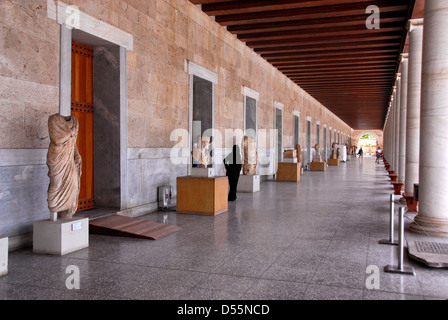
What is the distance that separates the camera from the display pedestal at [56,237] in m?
5.62

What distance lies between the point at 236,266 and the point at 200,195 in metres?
4.07

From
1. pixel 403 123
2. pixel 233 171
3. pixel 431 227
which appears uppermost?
pixel 403 123

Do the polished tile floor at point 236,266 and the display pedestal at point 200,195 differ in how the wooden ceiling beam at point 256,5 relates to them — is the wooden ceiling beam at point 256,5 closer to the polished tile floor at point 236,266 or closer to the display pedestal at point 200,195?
the display pedestal at point 200,195

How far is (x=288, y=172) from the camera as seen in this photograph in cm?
1808

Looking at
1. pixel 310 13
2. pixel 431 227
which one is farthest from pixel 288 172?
pixel 431 227

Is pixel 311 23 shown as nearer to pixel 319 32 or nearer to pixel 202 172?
pixel 319 32

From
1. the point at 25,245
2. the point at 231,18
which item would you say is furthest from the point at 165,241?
the point at 231,18

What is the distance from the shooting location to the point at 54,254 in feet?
18.5

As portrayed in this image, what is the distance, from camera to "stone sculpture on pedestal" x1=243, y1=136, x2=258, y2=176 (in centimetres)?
1331

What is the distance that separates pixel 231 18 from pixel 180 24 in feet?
8.38

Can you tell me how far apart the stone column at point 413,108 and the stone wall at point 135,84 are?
5684 mm

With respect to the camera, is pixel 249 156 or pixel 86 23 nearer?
pixel 86 23

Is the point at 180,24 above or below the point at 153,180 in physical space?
above

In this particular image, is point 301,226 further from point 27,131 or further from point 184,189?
point 27,131
